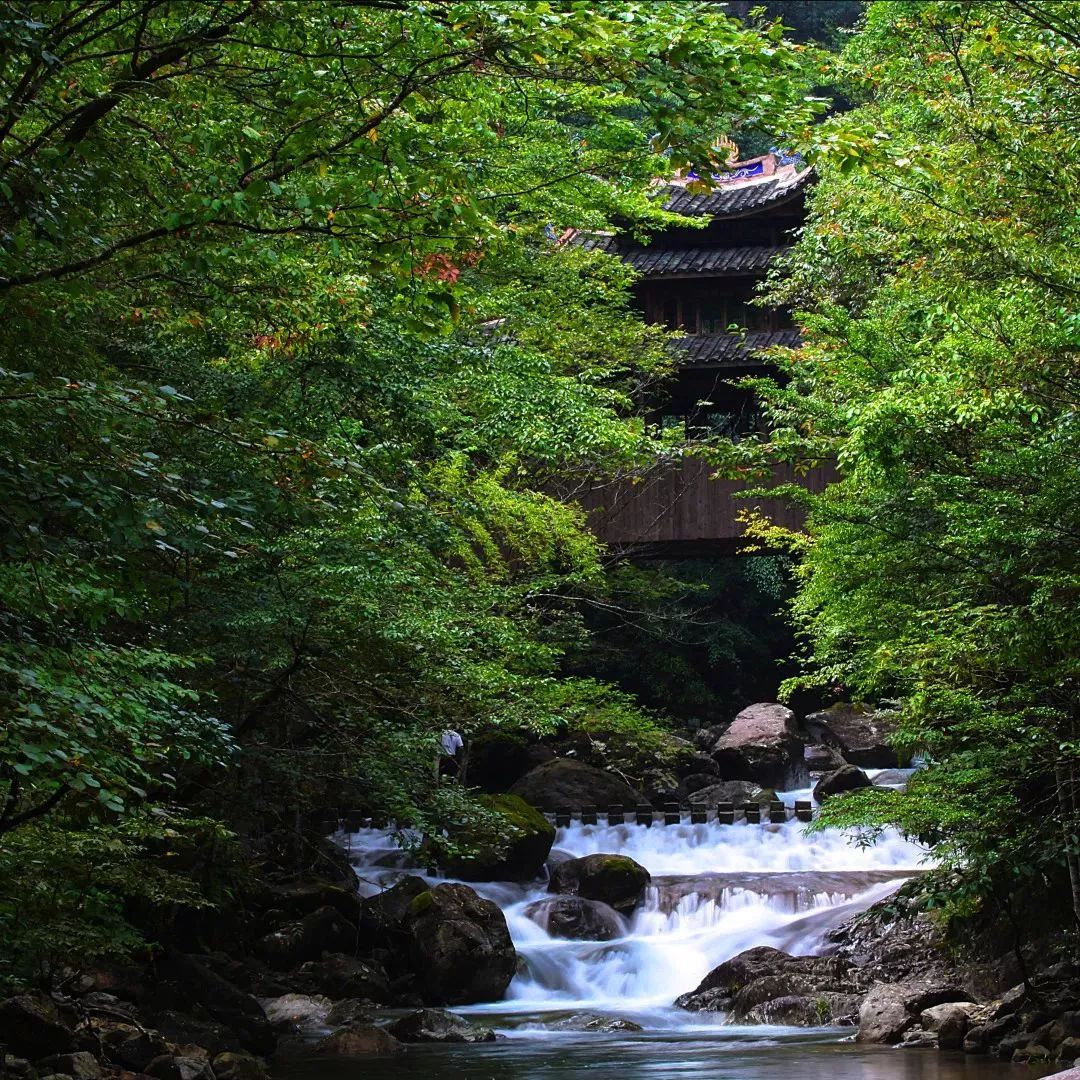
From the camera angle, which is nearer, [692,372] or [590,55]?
[590,55]

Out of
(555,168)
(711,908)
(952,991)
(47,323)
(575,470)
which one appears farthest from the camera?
(575,470)

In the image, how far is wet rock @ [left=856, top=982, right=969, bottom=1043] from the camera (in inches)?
418

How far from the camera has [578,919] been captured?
1569 cm

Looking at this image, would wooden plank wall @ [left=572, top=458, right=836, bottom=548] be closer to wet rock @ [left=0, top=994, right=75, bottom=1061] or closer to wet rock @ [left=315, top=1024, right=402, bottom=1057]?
wet rock @ [left=315, top=1024, right=402, bottom=1057]

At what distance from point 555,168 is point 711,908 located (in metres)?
9.24

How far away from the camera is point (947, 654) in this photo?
8688 millimetres

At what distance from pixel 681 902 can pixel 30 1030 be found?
31.1 feet

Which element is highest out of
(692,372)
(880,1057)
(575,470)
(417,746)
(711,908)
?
(692,372)

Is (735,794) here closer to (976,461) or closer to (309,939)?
(309,939)

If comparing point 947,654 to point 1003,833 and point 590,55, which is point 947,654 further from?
point 590,55

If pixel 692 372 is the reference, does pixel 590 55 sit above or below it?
below

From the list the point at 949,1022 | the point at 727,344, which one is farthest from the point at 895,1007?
the point at 727,344

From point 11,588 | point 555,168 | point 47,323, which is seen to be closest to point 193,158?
point 47,323

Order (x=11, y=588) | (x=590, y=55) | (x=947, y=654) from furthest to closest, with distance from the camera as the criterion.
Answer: (x=947, y=654)
(x=11, y=588)
(x=590, y=55)
